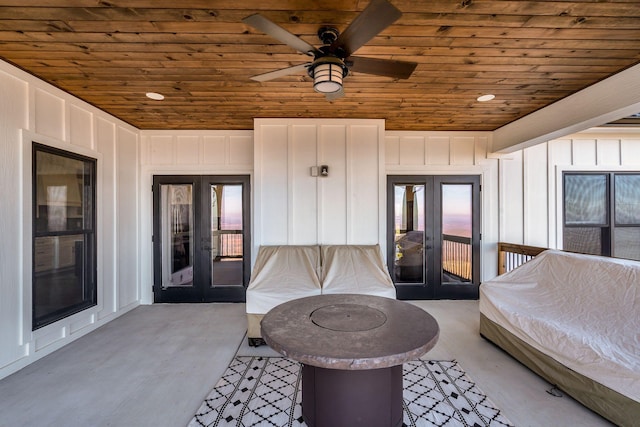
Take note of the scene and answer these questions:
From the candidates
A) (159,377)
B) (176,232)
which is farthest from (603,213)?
(176,232)

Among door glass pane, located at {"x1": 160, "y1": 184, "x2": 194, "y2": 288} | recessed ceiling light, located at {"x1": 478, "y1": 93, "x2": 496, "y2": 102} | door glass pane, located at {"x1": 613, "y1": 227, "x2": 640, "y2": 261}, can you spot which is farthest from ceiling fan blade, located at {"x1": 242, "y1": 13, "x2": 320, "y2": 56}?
door glass pane, located at {"x1": 613, "y1": 227, "x2": 640, "y2": 261}

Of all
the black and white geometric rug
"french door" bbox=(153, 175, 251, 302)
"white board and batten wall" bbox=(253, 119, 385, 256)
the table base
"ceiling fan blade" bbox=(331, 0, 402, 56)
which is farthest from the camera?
"french door" bbox=(153, 175, 251, 302)

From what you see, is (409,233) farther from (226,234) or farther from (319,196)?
(226,234)

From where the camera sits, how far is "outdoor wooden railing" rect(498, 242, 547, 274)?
3914mm

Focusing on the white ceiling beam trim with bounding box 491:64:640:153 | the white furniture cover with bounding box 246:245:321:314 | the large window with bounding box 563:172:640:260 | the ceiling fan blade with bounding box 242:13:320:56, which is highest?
the white ceiling beam trim with bounding box 491:64:640:153

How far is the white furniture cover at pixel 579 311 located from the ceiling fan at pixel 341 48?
2.39m

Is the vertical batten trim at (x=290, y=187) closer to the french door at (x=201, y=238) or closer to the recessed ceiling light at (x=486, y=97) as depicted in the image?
the french door at (x=201, y=238)

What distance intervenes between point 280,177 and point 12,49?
9.36ft

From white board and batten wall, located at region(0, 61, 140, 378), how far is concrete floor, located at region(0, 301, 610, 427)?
231 mm

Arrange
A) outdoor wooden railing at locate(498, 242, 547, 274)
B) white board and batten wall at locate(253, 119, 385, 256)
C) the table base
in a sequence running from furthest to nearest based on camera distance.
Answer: white board and batten wall at locate(253, 119, 385, 256)
outdoor wooden railing at locate(498, 242, 547, 274)
the table base

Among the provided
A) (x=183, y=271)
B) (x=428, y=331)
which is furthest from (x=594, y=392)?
(x=183, y=271)

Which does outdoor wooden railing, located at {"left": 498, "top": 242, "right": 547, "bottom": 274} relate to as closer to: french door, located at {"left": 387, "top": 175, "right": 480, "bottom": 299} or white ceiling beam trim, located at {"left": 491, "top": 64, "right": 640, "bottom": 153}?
french door, located at {"left": 387, "top": 175, "right": 480, "bottom": 299}

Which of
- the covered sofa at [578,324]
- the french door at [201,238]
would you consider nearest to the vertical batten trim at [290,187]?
the french door at [201,238]

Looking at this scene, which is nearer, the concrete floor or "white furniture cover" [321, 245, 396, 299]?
the concrete floor
